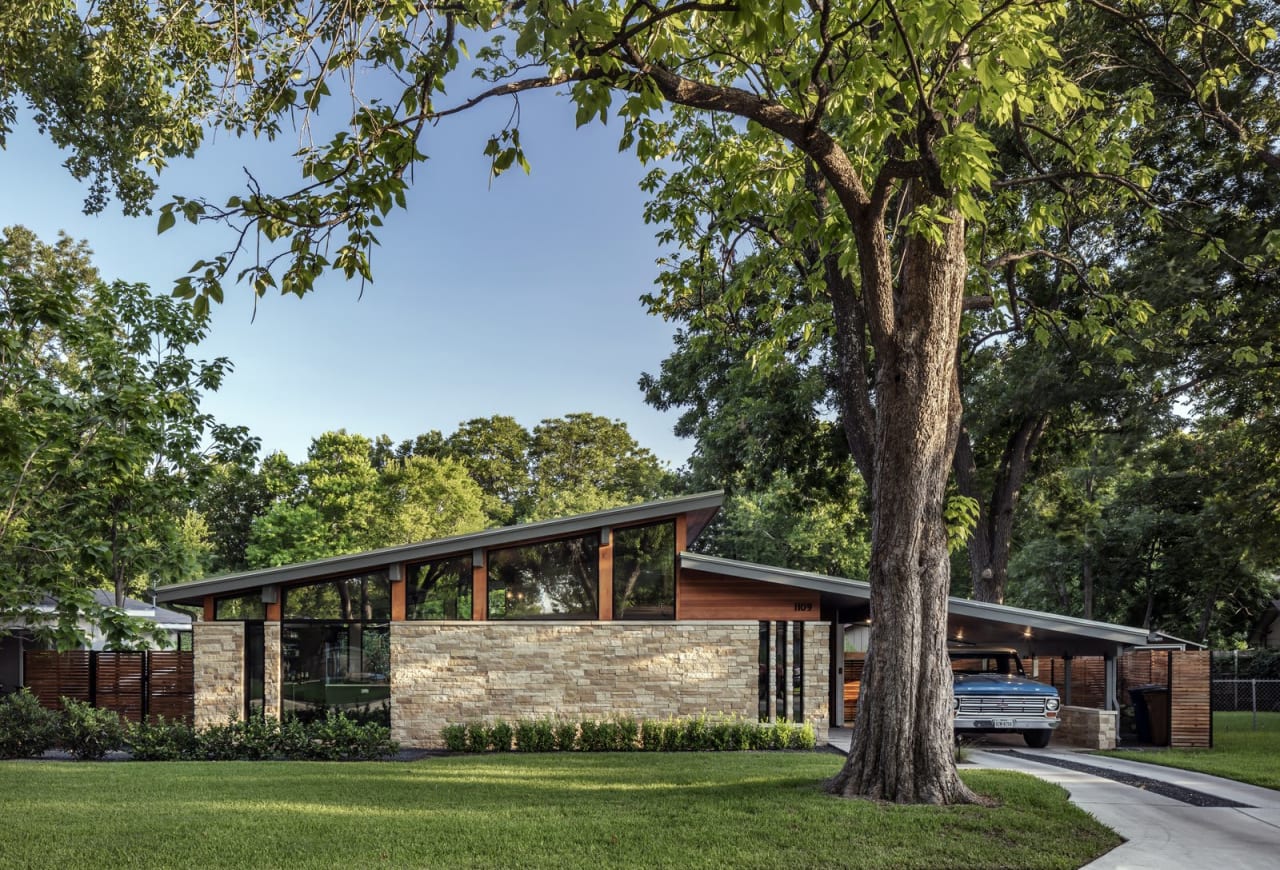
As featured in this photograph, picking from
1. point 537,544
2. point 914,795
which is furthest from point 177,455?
point 914,795

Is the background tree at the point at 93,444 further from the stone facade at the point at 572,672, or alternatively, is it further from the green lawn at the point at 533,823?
the stone facade at the point at 572,672

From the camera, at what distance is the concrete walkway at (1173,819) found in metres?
7.41

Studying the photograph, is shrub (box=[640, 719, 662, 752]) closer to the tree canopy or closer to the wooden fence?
the tree canopy

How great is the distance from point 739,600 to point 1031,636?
242 inches

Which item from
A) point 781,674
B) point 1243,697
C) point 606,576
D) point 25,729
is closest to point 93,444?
point 25,729

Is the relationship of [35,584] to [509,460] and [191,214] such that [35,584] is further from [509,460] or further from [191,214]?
[509,460]

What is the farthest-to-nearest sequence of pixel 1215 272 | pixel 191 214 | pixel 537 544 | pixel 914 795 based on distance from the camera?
pixel 537 544 < pixel 1215 272 < pixel 914 795 < pixel 191 214

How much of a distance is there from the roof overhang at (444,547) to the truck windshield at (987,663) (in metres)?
5.53

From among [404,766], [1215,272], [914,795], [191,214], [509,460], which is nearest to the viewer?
[191,214]

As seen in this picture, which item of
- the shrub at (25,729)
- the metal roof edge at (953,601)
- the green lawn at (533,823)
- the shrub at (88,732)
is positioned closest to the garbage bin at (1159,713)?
the metal roof edge at (953,601)

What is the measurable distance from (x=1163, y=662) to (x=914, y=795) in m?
13.3

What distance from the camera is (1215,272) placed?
15312mm

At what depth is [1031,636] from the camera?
18.3 m

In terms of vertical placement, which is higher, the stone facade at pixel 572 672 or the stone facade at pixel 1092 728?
the stone facade at pixel 572 672
